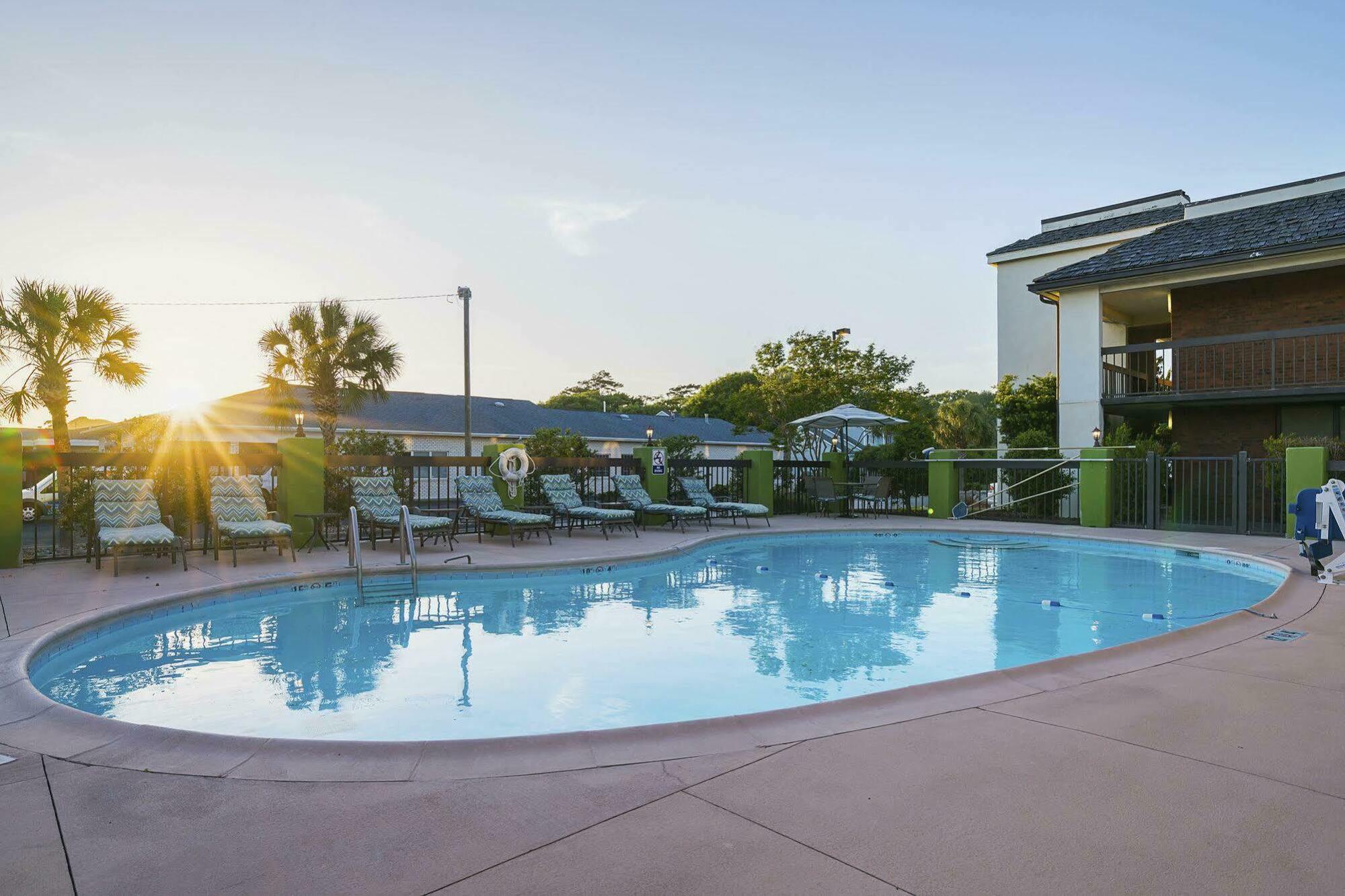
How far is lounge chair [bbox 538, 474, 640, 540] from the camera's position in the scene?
12.2 metres

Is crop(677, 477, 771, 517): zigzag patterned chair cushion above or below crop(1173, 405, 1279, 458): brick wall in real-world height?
below

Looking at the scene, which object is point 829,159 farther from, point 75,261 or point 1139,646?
point 75,261

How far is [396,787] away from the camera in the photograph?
275 centimetres

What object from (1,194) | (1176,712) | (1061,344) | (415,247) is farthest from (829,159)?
(1,194)

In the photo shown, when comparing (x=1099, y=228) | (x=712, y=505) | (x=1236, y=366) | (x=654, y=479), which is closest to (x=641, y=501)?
(x=654, y=479)

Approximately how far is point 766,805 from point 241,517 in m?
8.96

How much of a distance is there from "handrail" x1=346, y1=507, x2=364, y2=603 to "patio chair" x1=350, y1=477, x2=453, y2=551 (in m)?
0.93

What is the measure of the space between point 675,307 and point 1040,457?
10.7m

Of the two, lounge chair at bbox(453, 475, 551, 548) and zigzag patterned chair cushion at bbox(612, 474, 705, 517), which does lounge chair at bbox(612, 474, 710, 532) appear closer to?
zigzag patterned chair cushion at bbox(612, 474, 705, 517)

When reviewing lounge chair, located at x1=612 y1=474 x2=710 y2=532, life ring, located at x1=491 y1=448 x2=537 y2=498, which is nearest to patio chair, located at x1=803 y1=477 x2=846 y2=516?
lounge chair, located at x1=612 y1=474 x2=710 y2=532

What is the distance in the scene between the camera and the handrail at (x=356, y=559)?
7.81 metres

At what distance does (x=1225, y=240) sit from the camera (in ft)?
52.8

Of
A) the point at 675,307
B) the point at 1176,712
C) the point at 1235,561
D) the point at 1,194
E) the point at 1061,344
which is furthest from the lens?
the point at 675,307

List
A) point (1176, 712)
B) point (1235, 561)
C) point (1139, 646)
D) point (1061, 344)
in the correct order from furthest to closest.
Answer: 1. point (1061, 344)
2. point (1235, 561)
3. point (1139, 646)
4. point (1176, 712)
